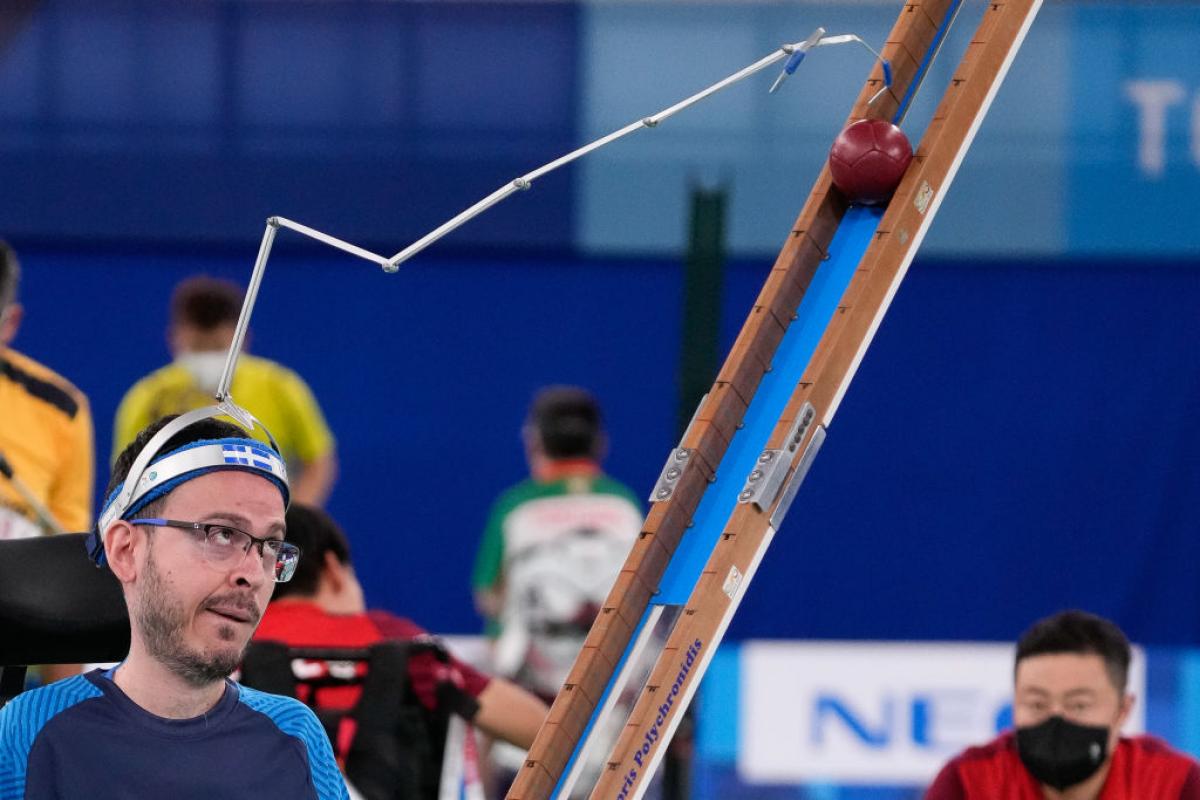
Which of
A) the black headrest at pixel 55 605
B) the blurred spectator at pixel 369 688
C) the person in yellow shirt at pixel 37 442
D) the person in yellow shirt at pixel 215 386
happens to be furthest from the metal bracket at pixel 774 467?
the person in yellow shirt at pixel 215 386

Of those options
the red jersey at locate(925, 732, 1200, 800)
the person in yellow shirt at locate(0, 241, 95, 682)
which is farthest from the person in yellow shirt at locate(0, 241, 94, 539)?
the red jersey at locate(925, 732, 1200, 800)

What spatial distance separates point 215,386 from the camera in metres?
5.36

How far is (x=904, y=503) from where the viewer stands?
246 inches

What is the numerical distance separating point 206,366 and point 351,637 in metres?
2.09

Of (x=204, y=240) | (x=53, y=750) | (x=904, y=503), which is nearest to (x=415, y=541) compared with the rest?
(x=204, y=240)

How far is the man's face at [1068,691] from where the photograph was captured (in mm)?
3195

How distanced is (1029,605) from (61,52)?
3216 mm

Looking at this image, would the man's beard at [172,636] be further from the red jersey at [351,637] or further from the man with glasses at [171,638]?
the red jersey at [351,637]

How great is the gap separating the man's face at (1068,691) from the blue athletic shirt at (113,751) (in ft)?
4.88

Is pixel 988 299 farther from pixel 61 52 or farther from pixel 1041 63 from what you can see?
pixel 61 52

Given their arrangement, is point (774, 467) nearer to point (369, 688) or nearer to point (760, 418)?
point (760, 418)

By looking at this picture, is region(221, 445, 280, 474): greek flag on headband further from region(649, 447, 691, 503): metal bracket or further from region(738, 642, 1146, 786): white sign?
region(738, 642, 1146, 786): white sign

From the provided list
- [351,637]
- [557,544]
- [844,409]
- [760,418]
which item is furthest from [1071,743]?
[844,409]

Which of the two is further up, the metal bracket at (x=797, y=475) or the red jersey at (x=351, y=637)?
the metal bracket at (x=797, y=475)
